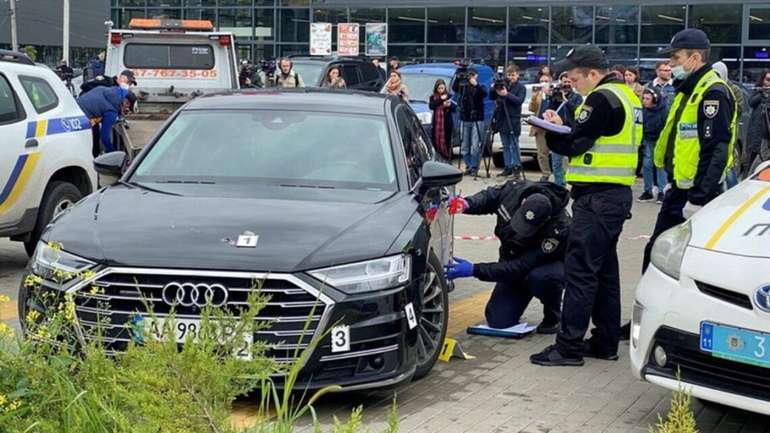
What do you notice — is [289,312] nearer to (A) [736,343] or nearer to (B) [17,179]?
(A) [736,343]

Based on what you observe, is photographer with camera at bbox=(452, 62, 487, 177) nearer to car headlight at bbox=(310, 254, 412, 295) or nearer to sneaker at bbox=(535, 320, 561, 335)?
sneaker at bbox=(535, 320, 561, 335)

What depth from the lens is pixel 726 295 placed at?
15.3ft

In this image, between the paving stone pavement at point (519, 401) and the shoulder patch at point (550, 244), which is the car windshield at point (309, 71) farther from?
the shoulder patch at point (550, 244)

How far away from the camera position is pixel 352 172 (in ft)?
20.3

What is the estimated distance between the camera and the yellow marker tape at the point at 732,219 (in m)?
4.91

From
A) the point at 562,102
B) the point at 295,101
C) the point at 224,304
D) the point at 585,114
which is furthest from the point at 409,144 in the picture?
the point at 562,102

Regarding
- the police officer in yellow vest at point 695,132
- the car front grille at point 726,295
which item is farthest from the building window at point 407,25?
the car front grille at point 726,295

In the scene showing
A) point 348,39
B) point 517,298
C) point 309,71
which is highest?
point 348,39

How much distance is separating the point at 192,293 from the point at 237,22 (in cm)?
3372

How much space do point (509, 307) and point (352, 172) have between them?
166 centimetres

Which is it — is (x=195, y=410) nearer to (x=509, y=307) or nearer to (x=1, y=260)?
(x=509, y=307)

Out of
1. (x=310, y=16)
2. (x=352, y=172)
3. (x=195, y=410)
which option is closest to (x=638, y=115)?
(x=352, y=172)

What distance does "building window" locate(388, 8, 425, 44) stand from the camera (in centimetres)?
3384

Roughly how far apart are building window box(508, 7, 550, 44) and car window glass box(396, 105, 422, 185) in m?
25.6
